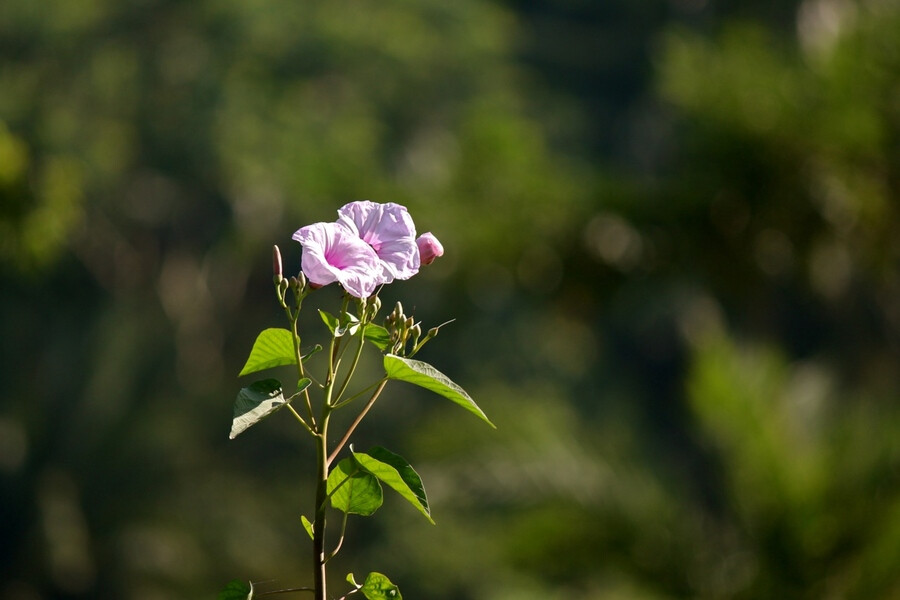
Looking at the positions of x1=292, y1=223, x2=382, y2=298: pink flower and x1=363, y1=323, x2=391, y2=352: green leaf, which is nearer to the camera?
x1=292, y1=223, x2=382, y2=298: pink flower

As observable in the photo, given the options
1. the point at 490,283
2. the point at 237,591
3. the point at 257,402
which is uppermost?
the point at 257,402

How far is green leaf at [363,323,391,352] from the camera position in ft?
2.55

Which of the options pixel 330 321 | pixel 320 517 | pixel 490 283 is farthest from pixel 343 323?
pixel 490 283

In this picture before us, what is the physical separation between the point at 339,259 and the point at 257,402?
92mm

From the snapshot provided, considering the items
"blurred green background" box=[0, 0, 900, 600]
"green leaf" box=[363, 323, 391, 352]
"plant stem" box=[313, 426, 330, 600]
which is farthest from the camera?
"blurred green background" box=[0, 0, 900, 600]

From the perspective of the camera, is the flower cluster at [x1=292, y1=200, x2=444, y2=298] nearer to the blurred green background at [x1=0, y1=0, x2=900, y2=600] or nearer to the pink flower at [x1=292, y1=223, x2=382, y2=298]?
the pink flower at [x1=292, y1=223, x2=382, y2=298]

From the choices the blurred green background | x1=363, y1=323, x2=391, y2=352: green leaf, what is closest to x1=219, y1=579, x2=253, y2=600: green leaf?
→ x1=363, y1=323, x2=391, y2=352: green leaf

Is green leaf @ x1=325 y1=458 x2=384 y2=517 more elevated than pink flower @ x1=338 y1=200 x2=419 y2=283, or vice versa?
pink flower @ x1=338 y1=200 x2=419 y2=283

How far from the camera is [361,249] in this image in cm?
70

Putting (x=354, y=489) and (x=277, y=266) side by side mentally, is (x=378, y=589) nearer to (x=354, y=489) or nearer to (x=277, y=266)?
(x=354, y=489)

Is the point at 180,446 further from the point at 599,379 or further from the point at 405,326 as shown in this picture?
the point at 405,326

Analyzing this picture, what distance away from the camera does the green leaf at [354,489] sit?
0.73 m

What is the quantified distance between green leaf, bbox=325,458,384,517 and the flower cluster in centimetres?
11

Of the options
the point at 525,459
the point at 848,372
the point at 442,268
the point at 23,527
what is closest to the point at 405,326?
the point at 525,459
